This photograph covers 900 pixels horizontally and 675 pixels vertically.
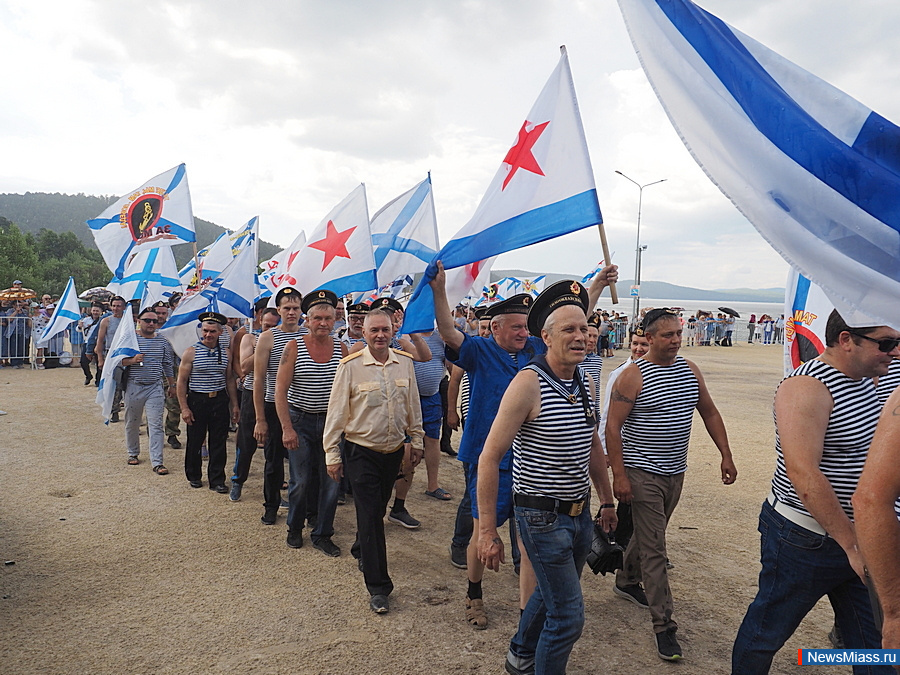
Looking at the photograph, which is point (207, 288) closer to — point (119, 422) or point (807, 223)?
point (119, 422)

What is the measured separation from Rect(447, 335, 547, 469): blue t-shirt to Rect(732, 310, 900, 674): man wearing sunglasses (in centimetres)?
180

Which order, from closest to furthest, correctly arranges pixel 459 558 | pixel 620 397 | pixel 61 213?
1. pixel 620 397
2. pixel 459 558
3. pixel 61 213

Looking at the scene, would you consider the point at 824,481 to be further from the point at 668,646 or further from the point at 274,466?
the point at 274,466

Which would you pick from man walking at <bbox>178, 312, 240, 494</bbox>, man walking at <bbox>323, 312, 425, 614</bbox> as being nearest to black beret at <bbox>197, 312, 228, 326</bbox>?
man walking at <bbox>178, 312, 240, 494</bbox>

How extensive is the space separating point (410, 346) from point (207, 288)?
375cm

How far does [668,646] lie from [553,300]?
87.2 inches

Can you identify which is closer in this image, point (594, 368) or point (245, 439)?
point (594, 368)

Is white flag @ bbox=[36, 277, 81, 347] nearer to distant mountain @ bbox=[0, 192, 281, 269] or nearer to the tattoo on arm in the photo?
the tattoo on arm

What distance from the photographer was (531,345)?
13.9 feet

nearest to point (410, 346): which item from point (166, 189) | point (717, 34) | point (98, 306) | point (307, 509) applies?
point (307, 509)

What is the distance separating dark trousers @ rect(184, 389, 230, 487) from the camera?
22.8ft

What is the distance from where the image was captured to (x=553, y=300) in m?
3.25

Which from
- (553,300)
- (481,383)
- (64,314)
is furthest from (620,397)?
(64,314)

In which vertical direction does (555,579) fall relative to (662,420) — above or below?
below
